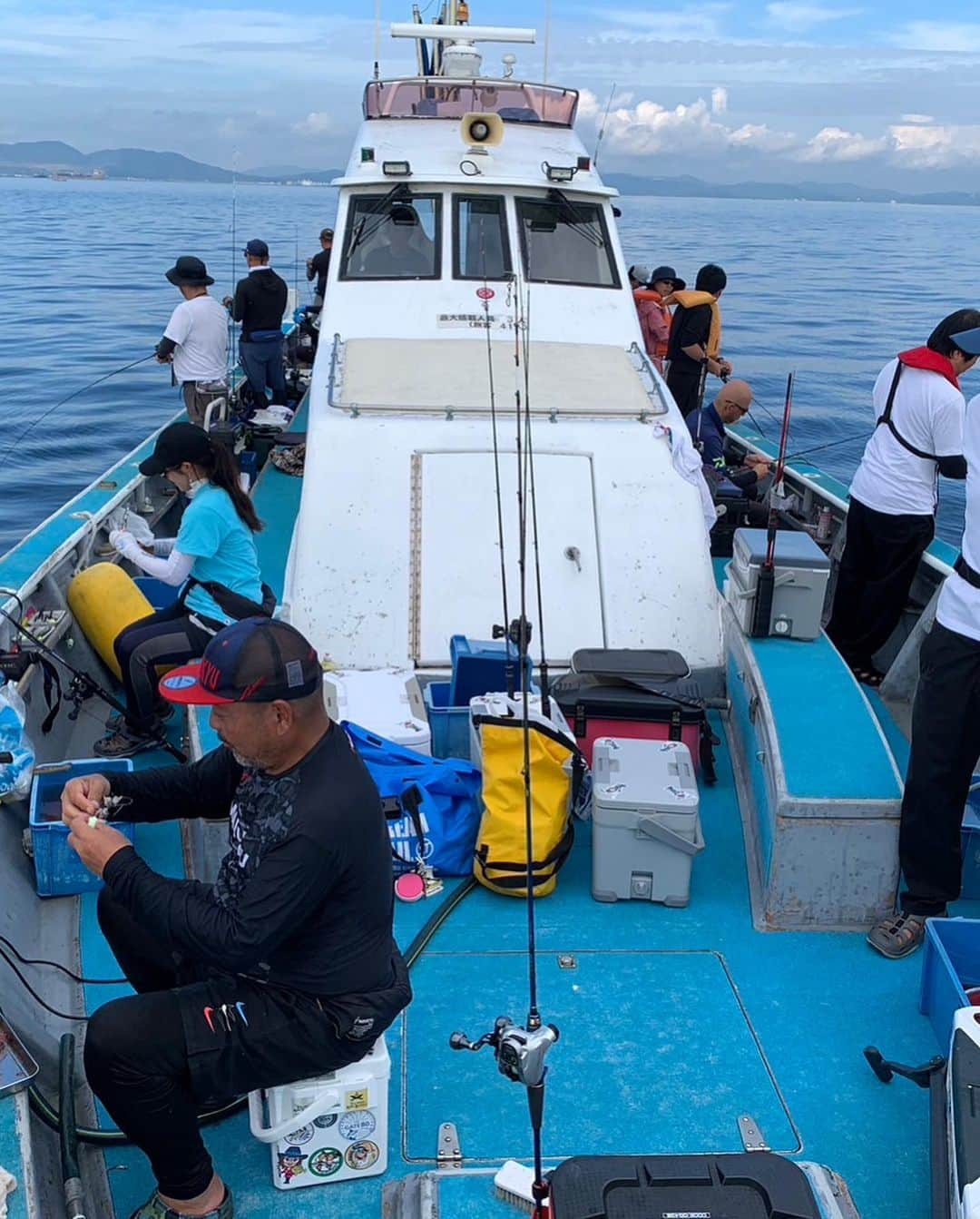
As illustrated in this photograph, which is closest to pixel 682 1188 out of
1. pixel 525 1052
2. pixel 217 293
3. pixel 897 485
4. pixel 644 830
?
pixel 525 1052

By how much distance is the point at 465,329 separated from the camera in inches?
263

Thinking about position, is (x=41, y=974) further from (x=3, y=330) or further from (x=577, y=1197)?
(x=3, y=330)

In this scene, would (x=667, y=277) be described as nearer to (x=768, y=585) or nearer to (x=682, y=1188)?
(x=768, y=585)

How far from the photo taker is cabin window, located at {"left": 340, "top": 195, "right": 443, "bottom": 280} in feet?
23.0

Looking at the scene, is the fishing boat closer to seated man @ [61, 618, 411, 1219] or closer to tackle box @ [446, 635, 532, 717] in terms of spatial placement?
tackle box @ [446, 635, 532, 717]

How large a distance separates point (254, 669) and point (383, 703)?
245 centimetres

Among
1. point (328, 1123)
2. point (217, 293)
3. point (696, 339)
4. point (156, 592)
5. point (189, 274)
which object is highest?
point (189, 274)

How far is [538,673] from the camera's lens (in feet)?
17.0

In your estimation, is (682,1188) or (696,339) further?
(696,339)

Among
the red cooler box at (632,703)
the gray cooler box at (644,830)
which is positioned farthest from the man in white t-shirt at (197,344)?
the gray cooler box at (644,830)

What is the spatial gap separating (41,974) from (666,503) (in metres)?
3.42

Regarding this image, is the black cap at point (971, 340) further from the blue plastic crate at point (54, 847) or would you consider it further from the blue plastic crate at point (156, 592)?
the blue plastic crate at point (156, 592)

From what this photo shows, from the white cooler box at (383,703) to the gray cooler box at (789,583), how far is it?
149cm

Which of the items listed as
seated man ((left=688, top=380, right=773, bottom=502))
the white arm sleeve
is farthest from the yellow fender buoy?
seated man ((left=688, top=380, right=773, bottom=502))
